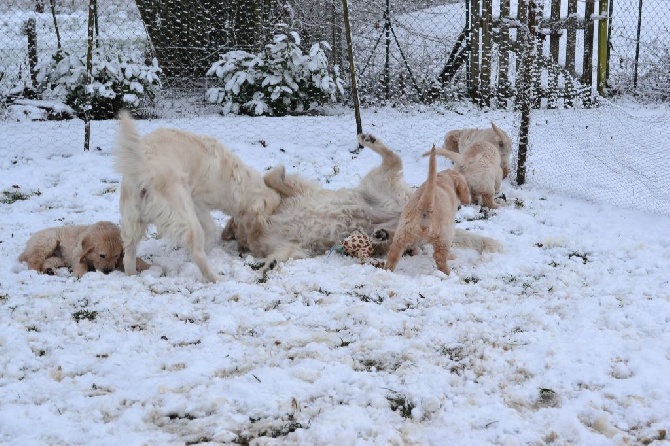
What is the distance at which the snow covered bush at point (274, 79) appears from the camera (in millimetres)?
9000

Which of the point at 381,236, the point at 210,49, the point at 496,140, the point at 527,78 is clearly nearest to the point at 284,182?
the point at 381,236

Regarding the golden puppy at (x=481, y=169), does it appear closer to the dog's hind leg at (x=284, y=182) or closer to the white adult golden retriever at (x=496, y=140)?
the white adult golden retriever at (x=496, y=140)

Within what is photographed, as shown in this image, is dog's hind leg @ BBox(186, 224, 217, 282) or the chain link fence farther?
the chain link fence

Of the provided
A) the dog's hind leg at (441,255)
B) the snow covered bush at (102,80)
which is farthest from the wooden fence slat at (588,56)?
the dog's hind leg at (441,255)

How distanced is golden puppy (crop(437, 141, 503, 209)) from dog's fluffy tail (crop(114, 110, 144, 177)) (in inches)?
111

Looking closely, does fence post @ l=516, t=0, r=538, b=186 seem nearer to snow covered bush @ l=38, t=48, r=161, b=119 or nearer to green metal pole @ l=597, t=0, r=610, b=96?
green metal pole @ l=597, t=0, r=610, b=96

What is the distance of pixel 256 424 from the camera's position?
244 centimetres

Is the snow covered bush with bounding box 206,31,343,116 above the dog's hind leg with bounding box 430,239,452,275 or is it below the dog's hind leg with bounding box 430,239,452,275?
above

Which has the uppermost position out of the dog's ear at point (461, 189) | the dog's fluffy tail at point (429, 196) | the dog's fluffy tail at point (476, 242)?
the dog's fluffy tail at point (429, 196)

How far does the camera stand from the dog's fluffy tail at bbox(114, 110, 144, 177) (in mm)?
3895

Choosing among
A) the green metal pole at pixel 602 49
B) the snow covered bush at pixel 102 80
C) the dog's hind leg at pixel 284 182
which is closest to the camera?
the dog's hind leg at pixel 284 182

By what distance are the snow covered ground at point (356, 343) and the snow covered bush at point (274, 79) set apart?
3861 mm

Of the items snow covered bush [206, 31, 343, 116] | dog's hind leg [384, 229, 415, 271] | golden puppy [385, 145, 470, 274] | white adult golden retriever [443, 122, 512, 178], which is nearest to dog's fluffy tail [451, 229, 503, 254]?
golden puppy [385, 145, 470, 274]

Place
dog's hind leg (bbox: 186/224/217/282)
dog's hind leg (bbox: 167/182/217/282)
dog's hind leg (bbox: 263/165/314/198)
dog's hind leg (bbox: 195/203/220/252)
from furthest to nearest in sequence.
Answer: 1. dog's hind leg (bbox: 263/165/314/198)
2. dog's hind leg (bbox: 195/203/220/252)
3. dog's hind leg (bbox: 186/224/217/282)
4. dog's hind leg (bbox: 167/182/217/282)
